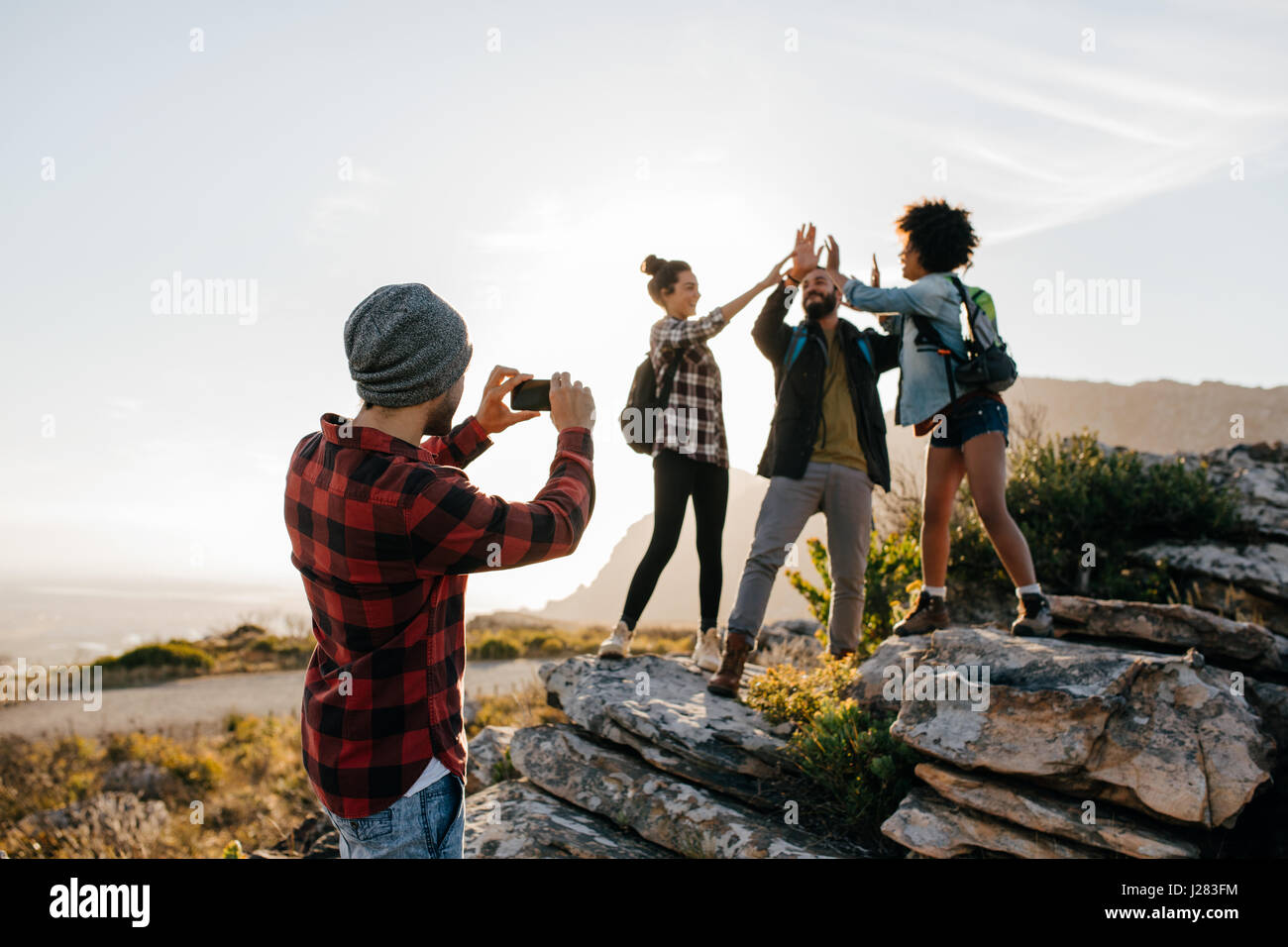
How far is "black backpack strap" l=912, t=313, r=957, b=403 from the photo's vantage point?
4.69 m

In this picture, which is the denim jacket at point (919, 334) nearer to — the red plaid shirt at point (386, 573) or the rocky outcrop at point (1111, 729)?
the rocky outcrop at point (1111, 729)

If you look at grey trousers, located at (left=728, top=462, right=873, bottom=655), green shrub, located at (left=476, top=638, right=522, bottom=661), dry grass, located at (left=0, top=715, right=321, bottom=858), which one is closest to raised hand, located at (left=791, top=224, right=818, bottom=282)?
grey trousers, located at (left=728, top=462, right=873, bottom=655)

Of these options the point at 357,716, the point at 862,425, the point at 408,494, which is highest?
the point at 862,425

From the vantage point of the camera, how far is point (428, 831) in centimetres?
198

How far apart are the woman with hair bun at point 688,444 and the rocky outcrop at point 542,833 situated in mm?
1204

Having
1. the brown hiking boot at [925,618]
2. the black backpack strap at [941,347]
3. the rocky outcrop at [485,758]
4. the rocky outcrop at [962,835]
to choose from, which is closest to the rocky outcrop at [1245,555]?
the brown hiking boot at [925,618]

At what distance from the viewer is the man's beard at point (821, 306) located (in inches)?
205

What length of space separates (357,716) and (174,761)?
465 inches

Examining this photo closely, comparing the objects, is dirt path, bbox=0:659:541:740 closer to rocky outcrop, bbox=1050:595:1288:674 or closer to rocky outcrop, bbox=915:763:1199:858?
rocky outcrop, bbox=1050:595:1288:674

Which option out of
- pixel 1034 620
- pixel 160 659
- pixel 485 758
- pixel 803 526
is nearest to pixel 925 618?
pixel 1034 620

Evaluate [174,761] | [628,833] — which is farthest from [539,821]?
[174,761]

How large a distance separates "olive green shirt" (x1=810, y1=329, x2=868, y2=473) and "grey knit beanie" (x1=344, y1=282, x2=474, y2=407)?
3.40 m
